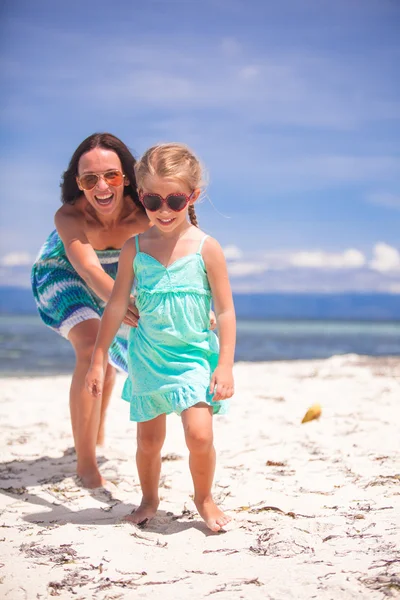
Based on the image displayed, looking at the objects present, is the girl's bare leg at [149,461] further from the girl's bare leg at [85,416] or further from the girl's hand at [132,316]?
the girl's bare leg at [85,416]

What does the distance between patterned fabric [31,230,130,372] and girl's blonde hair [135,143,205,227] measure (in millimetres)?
1137

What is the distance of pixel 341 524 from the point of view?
2789mm

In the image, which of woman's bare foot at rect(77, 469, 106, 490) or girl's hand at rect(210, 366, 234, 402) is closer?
girl's hand at rect(210, 366, 234, 402)

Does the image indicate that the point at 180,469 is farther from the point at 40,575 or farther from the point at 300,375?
the point at 300,375

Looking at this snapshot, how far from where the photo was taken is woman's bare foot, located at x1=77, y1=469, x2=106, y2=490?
3.70m

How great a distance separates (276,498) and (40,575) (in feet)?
4.45

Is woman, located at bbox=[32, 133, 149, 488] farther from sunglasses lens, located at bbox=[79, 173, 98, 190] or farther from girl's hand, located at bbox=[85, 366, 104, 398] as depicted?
girl's hand, located at bbox=[85, 366, 104, 398]

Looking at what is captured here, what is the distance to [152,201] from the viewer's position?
2979mm

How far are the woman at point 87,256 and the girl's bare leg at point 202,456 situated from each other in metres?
0.99

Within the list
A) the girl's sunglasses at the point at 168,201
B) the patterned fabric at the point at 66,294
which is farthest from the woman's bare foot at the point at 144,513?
the girl's sunglasses at the point at 168,201

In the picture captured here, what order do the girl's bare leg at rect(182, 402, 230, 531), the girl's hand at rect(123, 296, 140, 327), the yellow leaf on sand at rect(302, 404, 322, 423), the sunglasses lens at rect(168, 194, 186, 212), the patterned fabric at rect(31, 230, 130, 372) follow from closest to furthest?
1. the girl's bare leg at rect(182, 402, 230, 531)
2. the sunglasses lens at rect(168, 194, 186, 212)
3. the girl's hand at rect(123, 296, 140, 327)
4. the patterned fabric at rect(31, 230, 130, 372)
5. the yellow leaf on sand at rect(302, 404, 322, 423)

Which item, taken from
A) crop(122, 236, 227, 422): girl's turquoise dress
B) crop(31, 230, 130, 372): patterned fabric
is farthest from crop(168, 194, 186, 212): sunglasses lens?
crop(31, 230, 130, 372): patterned fabric

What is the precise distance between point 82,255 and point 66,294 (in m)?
0.49

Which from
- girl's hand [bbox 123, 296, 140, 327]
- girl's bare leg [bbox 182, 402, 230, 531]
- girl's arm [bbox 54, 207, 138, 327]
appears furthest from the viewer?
girl's arm [bbox 54, 207, 138, 327]
